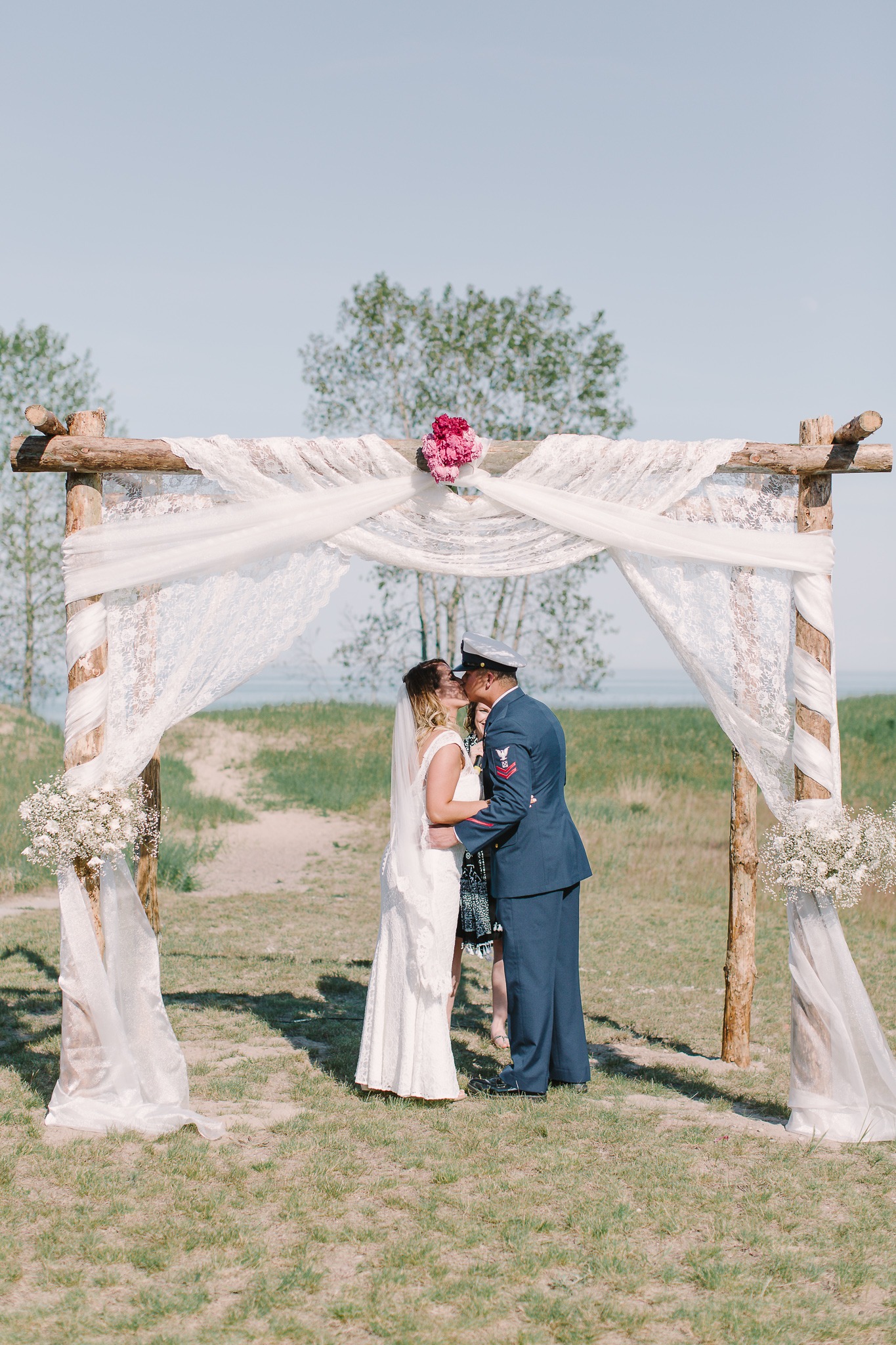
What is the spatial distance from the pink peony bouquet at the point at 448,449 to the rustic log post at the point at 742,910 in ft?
7.33

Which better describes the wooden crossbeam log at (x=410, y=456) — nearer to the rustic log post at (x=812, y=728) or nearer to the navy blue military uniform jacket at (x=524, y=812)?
the rustic log post at (x=812, y=728)

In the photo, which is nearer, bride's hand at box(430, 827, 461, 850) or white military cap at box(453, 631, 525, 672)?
bride's hand at box(430, 827, 461, 850)

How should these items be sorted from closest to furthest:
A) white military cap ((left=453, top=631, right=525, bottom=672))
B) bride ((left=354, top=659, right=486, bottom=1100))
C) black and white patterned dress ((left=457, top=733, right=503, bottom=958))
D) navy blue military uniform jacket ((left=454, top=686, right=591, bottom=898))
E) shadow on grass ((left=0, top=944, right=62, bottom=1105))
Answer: bride ((left=354, top=659, right=486, bottom=1100))
navy blue military uniform jacket ((left=454, top=686, right=591, bottom=898))
white military cap ((left=453, top=631, right=525, bottom=672))
shadow on grass ((left=0, top=944, right=62, bottom=1105))
black and white patterned dress ((left=457, top=733, right=503, bottom=958))

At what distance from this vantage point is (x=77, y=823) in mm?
4844

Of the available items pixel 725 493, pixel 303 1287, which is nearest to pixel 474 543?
pixel 725 493

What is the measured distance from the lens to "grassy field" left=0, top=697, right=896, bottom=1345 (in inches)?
127

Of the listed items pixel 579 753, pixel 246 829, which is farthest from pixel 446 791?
pixel 579 753

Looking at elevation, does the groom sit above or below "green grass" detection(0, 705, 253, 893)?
above

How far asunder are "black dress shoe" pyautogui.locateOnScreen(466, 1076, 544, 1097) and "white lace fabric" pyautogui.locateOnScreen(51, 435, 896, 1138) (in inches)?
63.8

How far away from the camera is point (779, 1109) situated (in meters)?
5.33

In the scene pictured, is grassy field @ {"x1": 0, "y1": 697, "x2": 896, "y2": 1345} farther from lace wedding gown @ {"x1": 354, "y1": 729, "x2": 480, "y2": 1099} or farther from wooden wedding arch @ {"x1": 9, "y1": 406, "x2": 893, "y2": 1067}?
wooden wedding arch @ {"x1": 9, "y1": 406, "x2": 893, "y2": 1067}

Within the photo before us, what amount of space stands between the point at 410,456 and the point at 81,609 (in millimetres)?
1701

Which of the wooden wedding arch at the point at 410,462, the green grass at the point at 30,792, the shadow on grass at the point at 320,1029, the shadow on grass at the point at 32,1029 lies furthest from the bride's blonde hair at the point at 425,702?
the green grass at the point at 30,792

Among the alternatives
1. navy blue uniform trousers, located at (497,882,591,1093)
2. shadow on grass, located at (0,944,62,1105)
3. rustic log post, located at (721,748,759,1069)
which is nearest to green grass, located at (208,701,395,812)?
shadow on grass, located at (0,944,62,1105)
